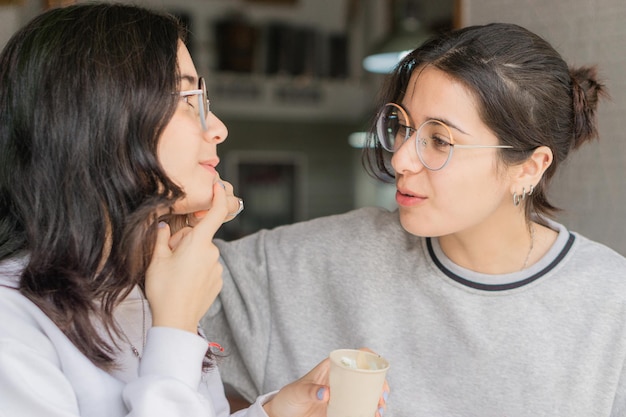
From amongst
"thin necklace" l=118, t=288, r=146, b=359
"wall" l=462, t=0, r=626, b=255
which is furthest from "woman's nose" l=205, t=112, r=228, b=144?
"wall" l=462, t=0, r=626, b=255

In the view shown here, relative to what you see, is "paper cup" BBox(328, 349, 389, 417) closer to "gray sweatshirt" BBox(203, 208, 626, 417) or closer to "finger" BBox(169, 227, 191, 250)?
"finger" BBox(169, 227, 191, 250)

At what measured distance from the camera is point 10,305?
1.08 metres

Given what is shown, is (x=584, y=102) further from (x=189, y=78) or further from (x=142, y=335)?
(x=142, y=335)

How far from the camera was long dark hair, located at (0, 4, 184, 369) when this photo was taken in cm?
111

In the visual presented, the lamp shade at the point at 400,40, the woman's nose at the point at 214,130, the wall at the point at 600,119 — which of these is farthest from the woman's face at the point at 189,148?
the lamp shade at the point at 400,40

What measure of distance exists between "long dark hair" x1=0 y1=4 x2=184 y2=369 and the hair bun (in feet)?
3.09

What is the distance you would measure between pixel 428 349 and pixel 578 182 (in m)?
0.77

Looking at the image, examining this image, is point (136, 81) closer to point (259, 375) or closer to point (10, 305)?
point (10, 305)

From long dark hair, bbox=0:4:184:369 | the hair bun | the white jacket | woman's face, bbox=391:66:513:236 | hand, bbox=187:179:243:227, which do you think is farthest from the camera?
the hair bun

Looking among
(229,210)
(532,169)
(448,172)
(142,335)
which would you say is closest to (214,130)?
(229,210)

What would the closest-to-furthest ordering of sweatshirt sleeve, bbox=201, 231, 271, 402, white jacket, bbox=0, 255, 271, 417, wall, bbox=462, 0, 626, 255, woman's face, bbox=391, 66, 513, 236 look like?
white jacket, bbox=0, 255, 271, 417, woman's face, bbox=391, 66, 513, 236, sweatshirt sleeve, bbox=201, 231, 271, 402, wall, bbox=462, 0, 626, 255

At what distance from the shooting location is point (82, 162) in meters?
1.12

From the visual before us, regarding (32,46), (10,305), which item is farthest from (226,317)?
(32,46)

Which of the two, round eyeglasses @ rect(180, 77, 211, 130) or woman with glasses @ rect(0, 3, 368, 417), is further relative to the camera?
round eyeglasses @ rect(180, 77, 211, 130)
